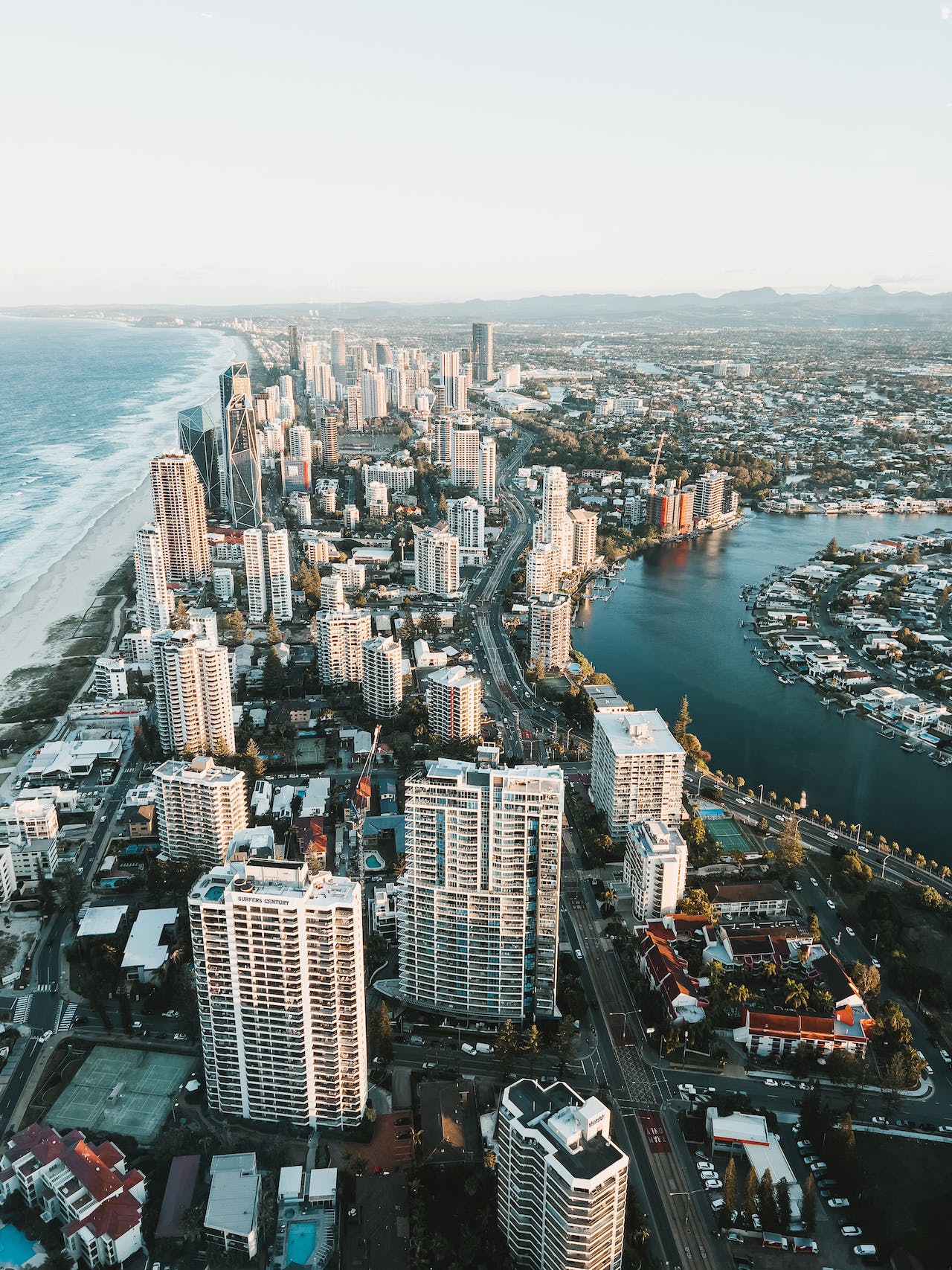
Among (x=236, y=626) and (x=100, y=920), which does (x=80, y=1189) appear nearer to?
(x=100, y=920)

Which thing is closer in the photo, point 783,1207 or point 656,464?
point 783,1207

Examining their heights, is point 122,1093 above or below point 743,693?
above

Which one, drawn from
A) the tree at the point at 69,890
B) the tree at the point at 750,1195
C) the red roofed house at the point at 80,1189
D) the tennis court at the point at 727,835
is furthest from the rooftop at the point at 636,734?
the red roofed house at the point at 80,1189

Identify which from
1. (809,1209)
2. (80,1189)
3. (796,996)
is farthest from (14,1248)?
(796,996)

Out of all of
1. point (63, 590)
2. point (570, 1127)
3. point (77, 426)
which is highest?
point (570, 1127)

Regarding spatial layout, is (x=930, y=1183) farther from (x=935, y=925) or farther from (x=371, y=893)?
(x=371, y=893)

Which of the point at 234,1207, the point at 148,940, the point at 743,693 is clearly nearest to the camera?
the point at 234,1207
